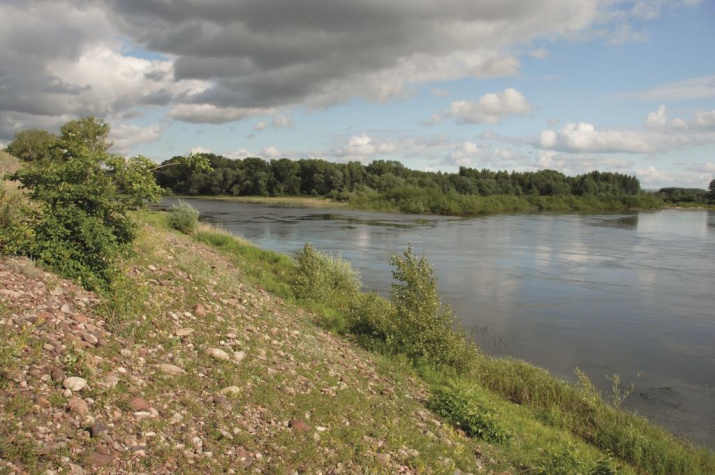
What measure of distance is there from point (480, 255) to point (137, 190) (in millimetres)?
24348

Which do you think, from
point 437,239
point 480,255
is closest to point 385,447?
point 480,255

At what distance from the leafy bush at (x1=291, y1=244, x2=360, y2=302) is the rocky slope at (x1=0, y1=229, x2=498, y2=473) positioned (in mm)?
5014

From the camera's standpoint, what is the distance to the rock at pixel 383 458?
525 cm

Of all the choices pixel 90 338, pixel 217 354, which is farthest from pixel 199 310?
pixel 90 338

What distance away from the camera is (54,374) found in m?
4.61

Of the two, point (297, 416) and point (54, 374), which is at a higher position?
point (54, 374)

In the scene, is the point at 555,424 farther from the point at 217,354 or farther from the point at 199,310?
the point at 199,310

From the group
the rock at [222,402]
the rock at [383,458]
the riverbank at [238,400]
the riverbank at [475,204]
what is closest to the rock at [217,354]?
the riverbank at [238,400]

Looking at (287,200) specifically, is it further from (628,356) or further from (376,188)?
(628,356)

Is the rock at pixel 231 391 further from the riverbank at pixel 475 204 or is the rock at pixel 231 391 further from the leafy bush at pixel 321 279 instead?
the riverbank at pixel 475 204

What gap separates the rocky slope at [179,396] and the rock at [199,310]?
0.03 meters

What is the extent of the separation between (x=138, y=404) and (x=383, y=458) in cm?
247

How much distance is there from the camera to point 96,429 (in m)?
4.16

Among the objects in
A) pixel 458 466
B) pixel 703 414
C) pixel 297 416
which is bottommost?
pixel 703 414
